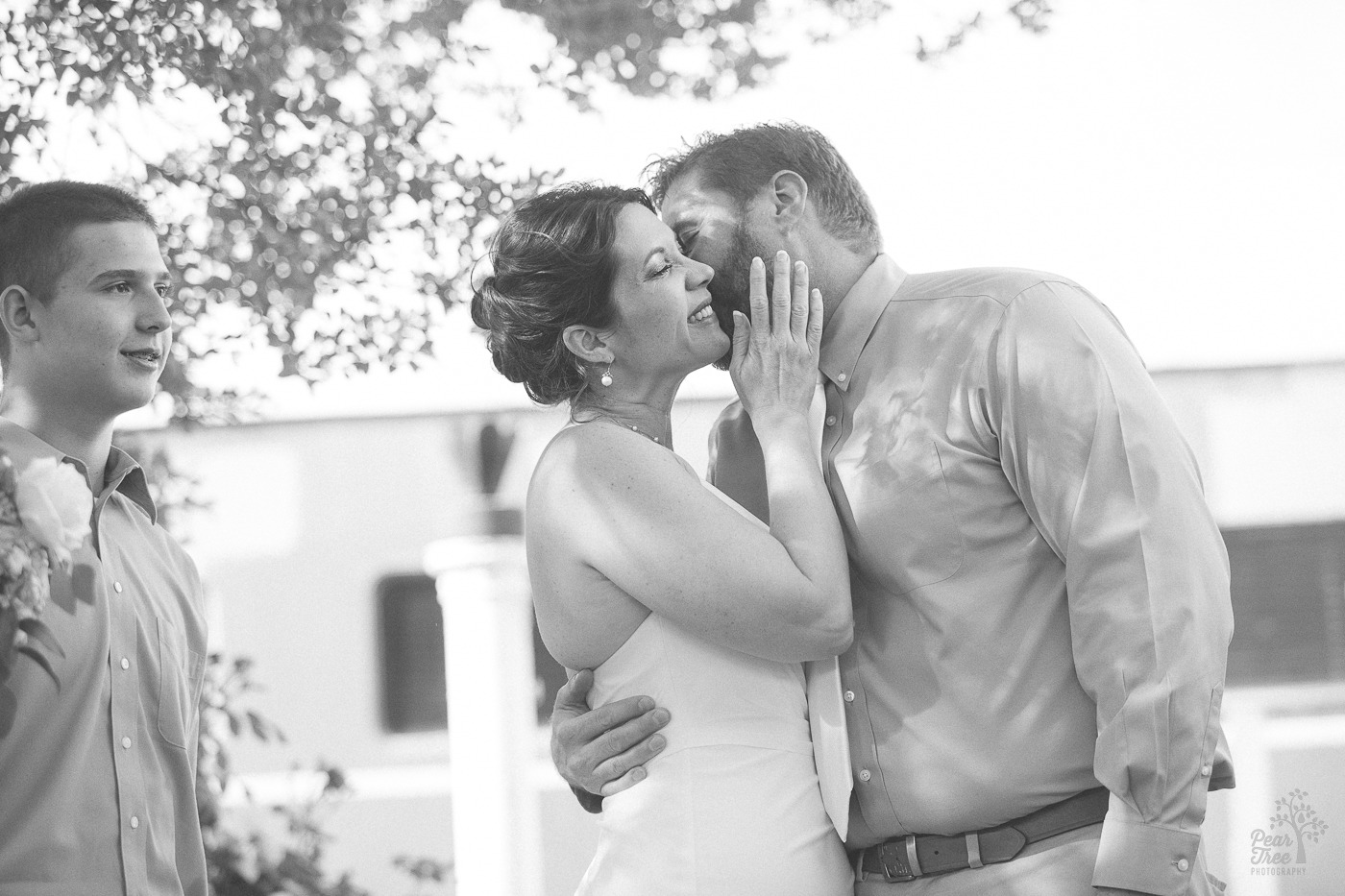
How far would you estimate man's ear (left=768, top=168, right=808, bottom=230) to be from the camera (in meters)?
2.71

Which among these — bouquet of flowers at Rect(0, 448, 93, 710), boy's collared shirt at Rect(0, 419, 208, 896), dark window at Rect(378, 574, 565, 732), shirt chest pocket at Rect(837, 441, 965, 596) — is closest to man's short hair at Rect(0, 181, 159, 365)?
boy's collared shirt at Rect(0, 419, 208, 896)

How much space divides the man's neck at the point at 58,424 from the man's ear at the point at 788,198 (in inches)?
52.9

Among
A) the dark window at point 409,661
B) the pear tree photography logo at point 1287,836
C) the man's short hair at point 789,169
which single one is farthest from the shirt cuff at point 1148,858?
the dark window at point 409,661

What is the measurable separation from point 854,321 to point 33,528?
139cm

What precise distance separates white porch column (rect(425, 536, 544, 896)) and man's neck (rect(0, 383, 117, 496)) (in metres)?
4.62

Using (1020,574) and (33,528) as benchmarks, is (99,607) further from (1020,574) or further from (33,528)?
(1020,574)

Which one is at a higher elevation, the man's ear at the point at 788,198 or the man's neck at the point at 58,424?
the man's ear at the point at 788,198

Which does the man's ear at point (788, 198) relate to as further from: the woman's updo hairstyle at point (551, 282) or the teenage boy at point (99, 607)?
the teenage boy at point (99, 607)

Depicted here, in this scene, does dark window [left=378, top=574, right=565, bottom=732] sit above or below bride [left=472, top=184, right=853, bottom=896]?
below

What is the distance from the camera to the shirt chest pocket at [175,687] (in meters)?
2.68

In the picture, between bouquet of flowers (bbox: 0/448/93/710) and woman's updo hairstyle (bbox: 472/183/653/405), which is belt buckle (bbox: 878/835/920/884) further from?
bouquet of flowers (bbox: 0/448/93/710)

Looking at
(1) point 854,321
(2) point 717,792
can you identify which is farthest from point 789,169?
(2) point 717,792

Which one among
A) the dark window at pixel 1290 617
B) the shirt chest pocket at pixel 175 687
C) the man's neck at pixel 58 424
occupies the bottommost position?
the dark window at pixel 1290 617

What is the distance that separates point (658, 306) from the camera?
→ 2.68m
